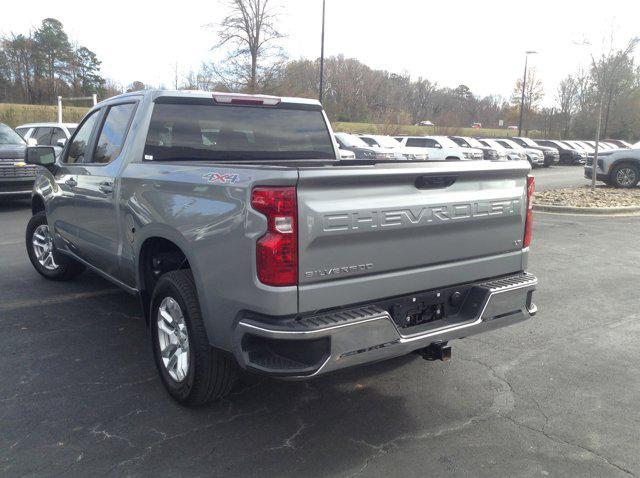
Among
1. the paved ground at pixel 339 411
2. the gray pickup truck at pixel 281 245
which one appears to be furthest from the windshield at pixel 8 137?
the gray pickup truck at pixel 281 245

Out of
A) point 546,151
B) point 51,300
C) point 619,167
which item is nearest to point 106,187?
point 51,300

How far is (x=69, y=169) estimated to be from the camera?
5.30 metres

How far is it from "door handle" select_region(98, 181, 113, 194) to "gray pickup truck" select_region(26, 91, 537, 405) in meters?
0.02

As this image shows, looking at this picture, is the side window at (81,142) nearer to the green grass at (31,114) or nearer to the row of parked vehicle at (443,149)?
the row of parked vehicle at (443,149)

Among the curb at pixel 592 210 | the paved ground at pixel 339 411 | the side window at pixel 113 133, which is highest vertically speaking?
the side window at pixel 113 133

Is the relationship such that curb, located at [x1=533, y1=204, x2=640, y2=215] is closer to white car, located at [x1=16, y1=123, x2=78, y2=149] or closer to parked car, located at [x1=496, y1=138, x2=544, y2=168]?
white car, located at [x1=16, y1=123, x2=78, y2=149]

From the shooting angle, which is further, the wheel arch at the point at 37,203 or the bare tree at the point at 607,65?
the bare tree at the point at 607,65

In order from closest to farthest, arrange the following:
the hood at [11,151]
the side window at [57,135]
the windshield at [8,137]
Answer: the hood at [11,151] → the windshield at [8,137] → the side window at [57,135]

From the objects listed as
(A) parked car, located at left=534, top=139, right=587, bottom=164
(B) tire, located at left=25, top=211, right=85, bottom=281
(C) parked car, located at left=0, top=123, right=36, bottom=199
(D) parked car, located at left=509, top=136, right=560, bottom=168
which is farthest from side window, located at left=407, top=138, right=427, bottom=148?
(B) tire, located at left=25, top=211, right=85, bottom=281

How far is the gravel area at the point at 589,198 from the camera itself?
13672mm

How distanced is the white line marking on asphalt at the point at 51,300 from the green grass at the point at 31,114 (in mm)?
33114

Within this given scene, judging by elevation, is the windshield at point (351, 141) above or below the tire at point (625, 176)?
above

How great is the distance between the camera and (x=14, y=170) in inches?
468

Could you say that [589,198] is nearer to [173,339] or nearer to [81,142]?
[81,142]
